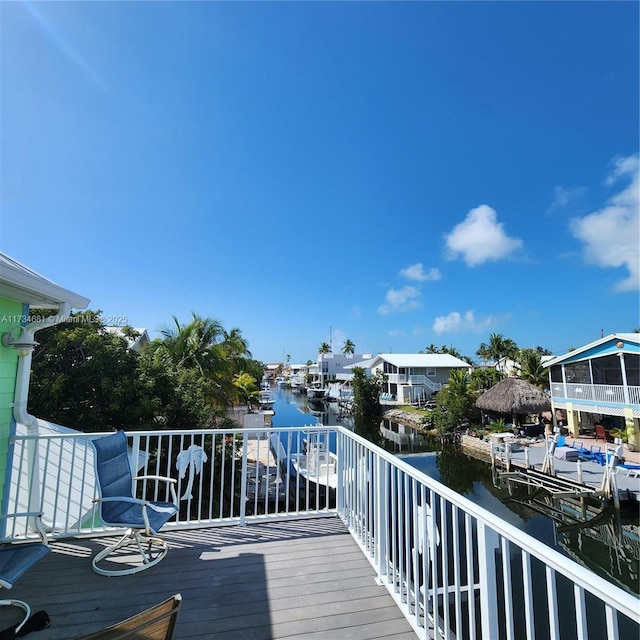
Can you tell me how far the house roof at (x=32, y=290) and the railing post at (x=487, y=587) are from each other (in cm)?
320

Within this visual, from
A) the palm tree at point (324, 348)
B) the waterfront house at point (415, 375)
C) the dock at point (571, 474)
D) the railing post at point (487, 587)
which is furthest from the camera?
the palm tree at point (324, 348)

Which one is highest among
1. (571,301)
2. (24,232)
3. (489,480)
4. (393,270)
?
(393,270)

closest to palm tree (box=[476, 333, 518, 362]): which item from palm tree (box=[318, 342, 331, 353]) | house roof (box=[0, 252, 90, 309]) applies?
palm tree (box=[318, 342, 331, 353])

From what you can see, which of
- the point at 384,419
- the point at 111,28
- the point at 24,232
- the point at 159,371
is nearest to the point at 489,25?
the point at 111,28

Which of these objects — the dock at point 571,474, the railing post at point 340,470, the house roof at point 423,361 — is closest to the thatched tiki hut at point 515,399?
the dock at point 571,474

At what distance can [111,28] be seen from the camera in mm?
5102

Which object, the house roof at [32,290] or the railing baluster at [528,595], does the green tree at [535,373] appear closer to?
the railing baluster at [528,595]

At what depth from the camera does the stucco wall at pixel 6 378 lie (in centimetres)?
293

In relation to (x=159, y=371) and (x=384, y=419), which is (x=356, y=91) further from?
(x=384, y=419)

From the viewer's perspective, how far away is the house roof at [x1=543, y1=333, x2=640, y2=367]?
13.7 m

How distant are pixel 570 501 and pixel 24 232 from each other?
612 inches

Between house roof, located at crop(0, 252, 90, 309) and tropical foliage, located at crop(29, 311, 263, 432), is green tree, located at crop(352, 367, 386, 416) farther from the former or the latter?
house roof, located at crop(0, 252, 90, 309)

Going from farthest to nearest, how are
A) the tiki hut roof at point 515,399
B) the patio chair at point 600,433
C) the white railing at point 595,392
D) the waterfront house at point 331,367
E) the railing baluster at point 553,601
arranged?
the waterfront house at point 331,367 < the tiki hut roof at point 515,399 < the patio chair at point 600,433 < the white railing at point 595,392 < the railing baluster at point 553,601

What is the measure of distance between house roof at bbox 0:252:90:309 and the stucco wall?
0.11 metres
